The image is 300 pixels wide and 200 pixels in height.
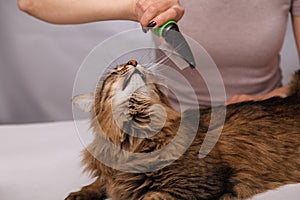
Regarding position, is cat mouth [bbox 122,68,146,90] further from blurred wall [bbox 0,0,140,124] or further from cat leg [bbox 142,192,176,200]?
blurred wall [bbox 0,0,140,124]

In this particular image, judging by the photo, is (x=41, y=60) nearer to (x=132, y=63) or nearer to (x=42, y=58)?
(x=42, y=58)

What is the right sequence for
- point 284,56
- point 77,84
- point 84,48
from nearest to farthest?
point 77,84 → point 84,48 → point 284,56

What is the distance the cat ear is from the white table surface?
0.59 feet

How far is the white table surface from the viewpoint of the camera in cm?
91

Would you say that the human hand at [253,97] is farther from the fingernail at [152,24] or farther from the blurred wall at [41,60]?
the fingernail at [152,24]

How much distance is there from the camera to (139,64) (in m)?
0.78

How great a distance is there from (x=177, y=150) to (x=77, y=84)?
21 cm

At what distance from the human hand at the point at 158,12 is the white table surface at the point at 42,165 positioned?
0.28 metres

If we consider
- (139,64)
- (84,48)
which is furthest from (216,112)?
(84,48)

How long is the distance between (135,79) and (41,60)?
834 mm

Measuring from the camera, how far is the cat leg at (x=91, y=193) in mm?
875

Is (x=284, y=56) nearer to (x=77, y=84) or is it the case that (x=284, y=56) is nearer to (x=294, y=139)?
(x=294, y=139)

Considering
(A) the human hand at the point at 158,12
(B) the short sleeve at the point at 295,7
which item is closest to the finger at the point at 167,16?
(A) the human hand at the point at 158,12

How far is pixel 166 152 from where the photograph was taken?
2.73ft
